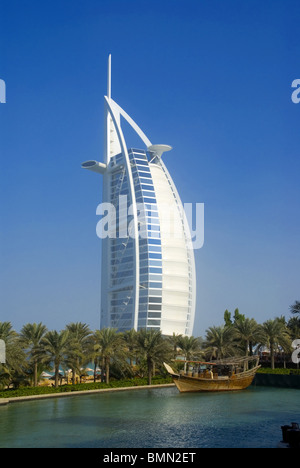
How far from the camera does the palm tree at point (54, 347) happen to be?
1713 inches

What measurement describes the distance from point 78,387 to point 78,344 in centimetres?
377

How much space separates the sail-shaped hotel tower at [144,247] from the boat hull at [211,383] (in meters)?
41.7

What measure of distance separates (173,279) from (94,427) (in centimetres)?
6851

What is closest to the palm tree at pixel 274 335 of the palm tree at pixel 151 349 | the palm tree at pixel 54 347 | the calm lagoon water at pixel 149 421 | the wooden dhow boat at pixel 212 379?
the wooden dhow boat at pixel 212 379

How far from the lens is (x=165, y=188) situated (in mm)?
102375

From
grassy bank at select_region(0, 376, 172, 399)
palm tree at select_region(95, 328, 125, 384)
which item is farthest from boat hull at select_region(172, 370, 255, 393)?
palm tree at select_region(95, 328, 125, 384)

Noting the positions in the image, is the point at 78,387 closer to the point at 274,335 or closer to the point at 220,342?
the point at 220,342

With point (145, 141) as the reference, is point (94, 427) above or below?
below

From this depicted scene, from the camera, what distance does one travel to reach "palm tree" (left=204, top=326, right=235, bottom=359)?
191 ft

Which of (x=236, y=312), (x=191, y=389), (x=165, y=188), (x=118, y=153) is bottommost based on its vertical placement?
(x=191, y=389)

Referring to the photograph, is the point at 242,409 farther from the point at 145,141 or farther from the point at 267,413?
the point at 145,141

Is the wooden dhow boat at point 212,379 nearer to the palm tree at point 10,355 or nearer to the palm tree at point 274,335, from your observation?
the palm tree at point 274,335
